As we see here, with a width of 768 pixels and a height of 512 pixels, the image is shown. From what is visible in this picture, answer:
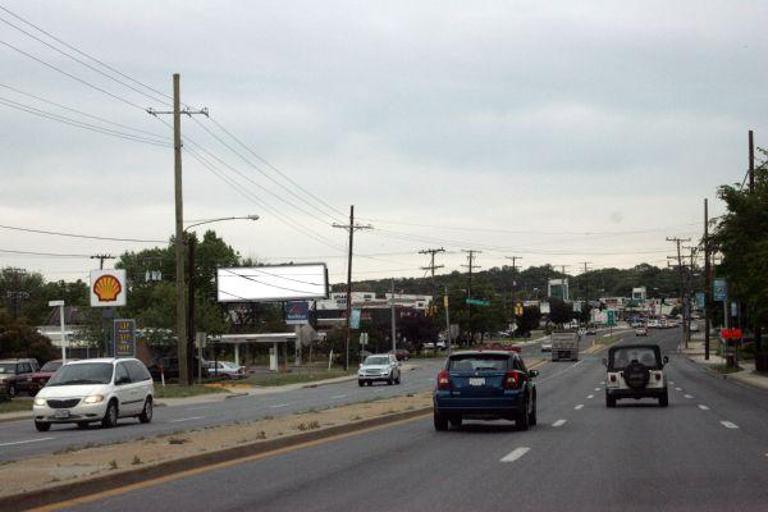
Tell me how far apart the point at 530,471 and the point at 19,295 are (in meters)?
141

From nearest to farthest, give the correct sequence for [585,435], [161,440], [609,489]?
1. [609,489]
2. [161,440]
3. [585,435]

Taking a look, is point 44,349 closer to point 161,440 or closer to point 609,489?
point 161,440

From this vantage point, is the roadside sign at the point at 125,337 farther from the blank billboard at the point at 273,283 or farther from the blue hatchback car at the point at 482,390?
the blank billboard at the point at 273,283

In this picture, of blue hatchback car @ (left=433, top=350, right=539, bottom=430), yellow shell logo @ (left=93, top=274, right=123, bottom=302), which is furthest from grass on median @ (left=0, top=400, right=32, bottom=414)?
blue hatchback car @ (left=433, top=350, right=539, bottom=430)

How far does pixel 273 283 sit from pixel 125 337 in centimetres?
5210

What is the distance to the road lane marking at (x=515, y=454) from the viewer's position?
53.5 ft

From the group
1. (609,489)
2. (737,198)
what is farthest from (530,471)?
(737,198)

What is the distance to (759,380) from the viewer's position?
2121 inches

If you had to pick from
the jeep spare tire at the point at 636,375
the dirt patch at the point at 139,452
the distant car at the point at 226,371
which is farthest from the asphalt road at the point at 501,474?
the distant car at the point at 226,371

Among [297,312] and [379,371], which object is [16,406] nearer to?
[379,371]

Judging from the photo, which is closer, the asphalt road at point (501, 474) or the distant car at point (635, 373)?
the asphalt road at point (501, 474)

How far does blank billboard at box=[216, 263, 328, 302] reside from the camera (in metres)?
103

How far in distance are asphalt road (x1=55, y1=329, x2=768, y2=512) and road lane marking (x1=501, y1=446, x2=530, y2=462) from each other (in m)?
0.03

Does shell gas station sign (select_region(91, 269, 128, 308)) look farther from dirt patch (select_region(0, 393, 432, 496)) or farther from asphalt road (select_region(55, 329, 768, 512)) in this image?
asphalt road (select_region(55, 329, 768, 512))
